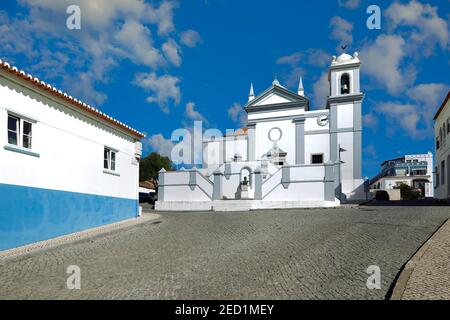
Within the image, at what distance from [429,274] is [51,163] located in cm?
992

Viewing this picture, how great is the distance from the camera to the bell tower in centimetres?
2775

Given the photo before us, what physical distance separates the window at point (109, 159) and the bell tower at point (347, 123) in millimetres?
18083

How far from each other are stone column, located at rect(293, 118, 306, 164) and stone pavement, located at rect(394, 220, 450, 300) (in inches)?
846

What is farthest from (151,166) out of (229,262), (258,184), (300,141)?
(229,262)

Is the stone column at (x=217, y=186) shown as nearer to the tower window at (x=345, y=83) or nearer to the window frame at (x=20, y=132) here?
the window frame at (x=20, y=132)

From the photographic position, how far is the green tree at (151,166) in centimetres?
4628

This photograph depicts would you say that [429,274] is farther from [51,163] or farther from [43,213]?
[51,163]

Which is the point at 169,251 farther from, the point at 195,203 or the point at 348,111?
the point at 348,111

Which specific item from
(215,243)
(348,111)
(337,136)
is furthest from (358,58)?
(215,243)

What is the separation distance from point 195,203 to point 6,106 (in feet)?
44.8

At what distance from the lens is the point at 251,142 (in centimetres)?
3131

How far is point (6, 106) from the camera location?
30.1ft

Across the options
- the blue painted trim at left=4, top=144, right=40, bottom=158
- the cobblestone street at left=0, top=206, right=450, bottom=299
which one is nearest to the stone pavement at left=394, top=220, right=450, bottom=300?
the cobblestone street at left=0, top=206, right=450, bottom=299
